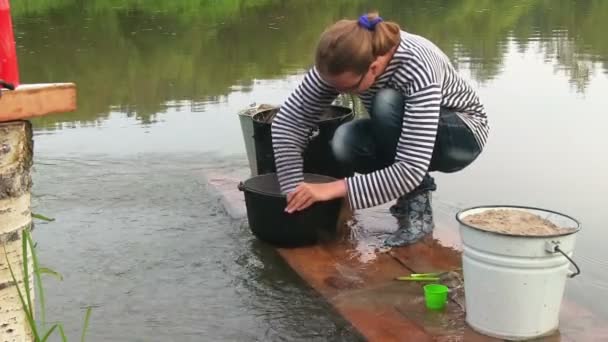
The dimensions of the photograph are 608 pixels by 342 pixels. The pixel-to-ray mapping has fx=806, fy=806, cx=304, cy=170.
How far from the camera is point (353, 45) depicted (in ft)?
8.80

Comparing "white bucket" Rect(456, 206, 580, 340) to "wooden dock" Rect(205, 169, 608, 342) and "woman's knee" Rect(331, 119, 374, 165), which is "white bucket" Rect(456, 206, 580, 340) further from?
"woman's knee" Rect(331, 119, 374, 165)

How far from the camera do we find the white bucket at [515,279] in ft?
7.66

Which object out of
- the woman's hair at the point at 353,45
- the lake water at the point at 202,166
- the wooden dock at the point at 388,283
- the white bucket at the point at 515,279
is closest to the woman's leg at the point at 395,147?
the wooden dock at the point at 388,283

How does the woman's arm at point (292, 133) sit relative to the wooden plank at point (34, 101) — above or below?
A: below

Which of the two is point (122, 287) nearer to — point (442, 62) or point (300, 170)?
point (300, 170)

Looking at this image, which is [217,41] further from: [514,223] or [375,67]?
[514,223]

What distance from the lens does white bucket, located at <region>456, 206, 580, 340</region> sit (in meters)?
2.33

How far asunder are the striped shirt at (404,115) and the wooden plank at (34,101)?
1273 mm

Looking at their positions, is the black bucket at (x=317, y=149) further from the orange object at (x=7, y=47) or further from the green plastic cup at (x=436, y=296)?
the orange object at (x=7, y=47)

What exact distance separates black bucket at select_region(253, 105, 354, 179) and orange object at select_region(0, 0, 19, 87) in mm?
1998

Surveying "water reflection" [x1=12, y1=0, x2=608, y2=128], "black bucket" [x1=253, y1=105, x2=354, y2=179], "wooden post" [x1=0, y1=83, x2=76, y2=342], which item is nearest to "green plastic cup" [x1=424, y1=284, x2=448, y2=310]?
"black bucket" [x1=253, y1=105, x2=354, y2=179]

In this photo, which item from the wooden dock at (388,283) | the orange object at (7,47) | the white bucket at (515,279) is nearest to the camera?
the orange object at (7,47)

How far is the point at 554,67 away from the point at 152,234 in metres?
6.17

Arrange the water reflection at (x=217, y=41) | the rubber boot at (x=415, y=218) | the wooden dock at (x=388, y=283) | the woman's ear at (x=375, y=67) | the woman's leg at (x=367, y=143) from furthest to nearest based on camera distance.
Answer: the water reflection at (x=217, y=41), the rubber boot at (x=415, y=218), the woman's leg at (x=367, y=143), the woman's ear at (x=375, y=67), the wooden dock at (x=388, y=283)
